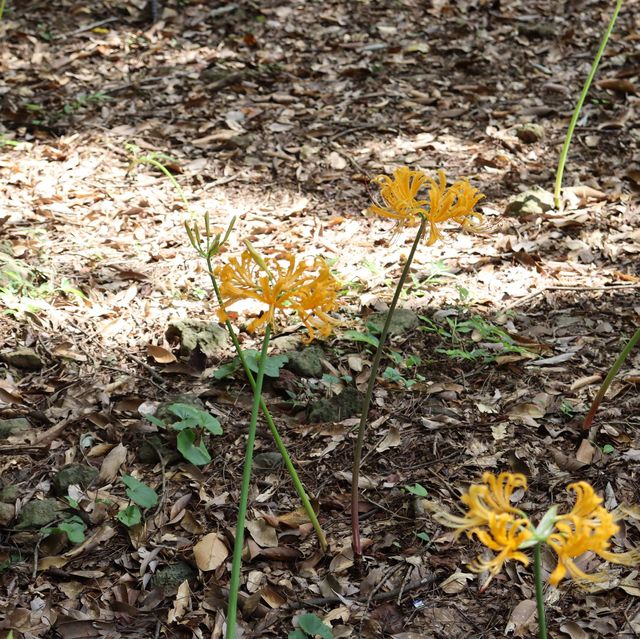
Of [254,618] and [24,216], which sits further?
[24,216]

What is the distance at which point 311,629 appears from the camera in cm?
205

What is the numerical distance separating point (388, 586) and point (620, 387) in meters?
1.28

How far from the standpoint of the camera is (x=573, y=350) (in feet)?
10.5

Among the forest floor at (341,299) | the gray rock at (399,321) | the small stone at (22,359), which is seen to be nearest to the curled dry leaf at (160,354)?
the forest floor at (341,299)

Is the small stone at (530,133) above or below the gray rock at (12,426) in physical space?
above

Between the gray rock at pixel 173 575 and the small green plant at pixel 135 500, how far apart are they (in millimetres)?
196

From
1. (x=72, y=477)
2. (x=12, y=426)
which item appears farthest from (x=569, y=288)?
(x=12, y=426)

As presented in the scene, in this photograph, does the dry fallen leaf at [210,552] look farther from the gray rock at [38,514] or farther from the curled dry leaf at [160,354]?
the curled dry leaf at [160,354]

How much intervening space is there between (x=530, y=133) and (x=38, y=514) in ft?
12.0

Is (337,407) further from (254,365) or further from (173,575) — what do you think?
(173,575)

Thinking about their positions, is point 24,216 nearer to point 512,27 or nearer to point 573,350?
point 573,350

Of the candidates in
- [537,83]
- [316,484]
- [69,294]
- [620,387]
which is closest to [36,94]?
[69,294]

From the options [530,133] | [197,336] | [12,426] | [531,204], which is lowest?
[12,426]

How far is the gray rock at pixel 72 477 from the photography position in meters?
2.54
